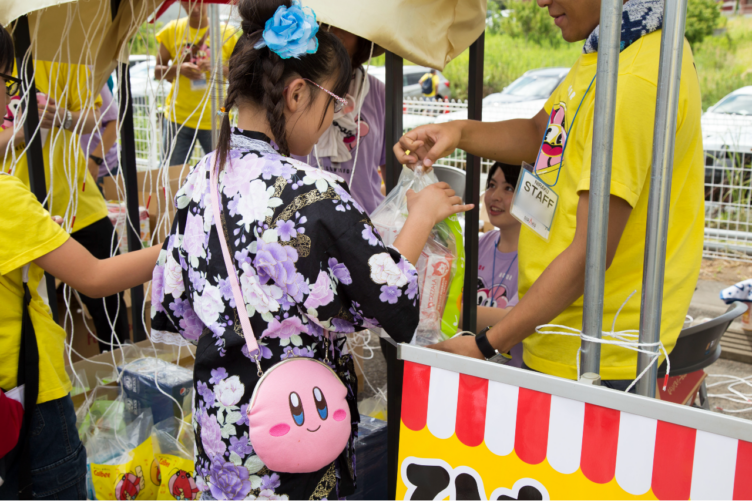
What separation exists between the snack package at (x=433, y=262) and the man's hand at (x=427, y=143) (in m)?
0.03

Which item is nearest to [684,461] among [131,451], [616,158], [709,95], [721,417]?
[721,417]

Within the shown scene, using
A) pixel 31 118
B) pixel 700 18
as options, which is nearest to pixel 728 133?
pixel 31 118

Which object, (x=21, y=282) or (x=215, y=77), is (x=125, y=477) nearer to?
(x=21, y=282)

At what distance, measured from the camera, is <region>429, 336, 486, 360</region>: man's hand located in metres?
1.21

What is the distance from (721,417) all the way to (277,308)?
2.21ft

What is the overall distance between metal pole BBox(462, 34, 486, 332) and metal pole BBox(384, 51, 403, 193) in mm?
199

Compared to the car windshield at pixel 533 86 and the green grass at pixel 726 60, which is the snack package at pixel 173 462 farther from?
the green grass at pixel 726 60

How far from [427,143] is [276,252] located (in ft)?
1.76

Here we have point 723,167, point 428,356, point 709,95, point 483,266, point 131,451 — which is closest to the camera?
point 428,356

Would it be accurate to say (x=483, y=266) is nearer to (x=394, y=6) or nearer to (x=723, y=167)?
(x=394, y=6)

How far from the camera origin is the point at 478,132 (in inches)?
58.5

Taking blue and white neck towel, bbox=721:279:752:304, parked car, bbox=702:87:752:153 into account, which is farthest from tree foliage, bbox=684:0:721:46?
blue and white neck towel, bbox=721:279:752:304

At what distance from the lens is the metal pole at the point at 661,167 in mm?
841

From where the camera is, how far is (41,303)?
1.52 meters
